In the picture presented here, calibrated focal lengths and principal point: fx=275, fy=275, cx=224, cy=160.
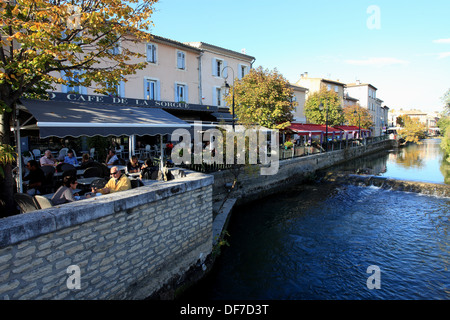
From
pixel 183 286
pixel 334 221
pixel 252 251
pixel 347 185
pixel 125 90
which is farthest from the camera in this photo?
pixel 347 185

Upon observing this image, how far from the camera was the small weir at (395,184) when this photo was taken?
1518 cm

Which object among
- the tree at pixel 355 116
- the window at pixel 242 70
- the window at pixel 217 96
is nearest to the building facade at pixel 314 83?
the tree at pixel 355 116

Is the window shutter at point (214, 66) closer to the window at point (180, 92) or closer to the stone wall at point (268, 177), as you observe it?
the window at point (180, 92)

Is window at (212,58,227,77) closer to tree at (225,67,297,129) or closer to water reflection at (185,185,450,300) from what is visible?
tree at (225,67,297,129)

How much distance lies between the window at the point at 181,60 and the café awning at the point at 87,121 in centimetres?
1127

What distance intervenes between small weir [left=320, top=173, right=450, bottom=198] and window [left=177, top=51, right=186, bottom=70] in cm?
1257

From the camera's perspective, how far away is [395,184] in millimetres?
16578

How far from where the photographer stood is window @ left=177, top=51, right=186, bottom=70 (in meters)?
18.4

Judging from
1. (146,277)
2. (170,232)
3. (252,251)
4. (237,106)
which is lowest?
(252,251)

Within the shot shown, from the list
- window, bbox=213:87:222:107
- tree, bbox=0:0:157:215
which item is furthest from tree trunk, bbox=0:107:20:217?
window, bbox=213:87:222:107
